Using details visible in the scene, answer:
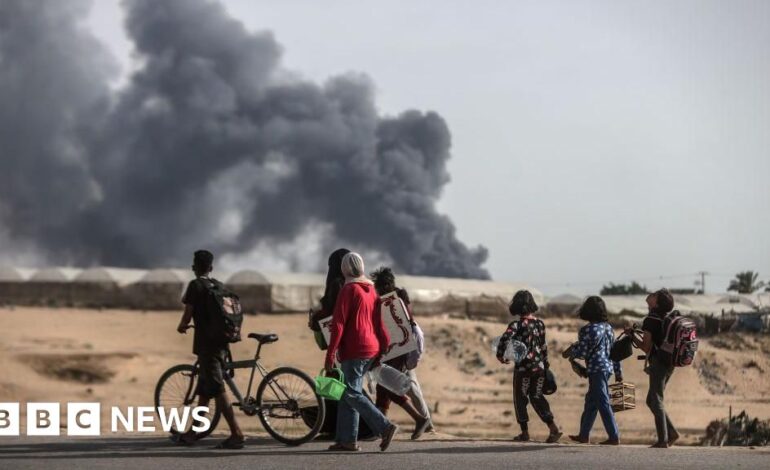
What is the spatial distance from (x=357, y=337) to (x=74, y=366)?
19278 mm

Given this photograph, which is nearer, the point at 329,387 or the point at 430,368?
the point at 329,387

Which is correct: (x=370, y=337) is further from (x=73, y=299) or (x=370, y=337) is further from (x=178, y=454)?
(x=73, y=299)

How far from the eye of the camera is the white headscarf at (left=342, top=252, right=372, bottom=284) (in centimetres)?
978

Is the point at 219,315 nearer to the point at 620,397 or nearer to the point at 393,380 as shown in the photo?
the point at 393,380

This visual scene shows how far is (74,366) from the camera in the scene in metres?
27.5

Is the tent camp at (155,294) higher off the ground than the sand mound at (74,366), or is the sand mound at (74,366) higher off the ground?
the tent camp at (155,294)

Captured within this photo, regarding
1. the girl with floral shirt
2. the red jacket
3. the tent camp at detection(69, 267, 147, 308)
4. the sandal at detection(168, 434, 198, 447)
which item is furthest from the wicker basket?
the tent camp at detection(69, 267, 147, 308)

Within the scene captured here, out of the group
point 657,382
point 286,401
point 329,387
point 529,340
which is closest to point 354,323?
point 329,387

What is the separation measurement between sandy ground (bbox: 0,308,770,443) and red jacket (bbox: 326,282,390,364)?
6925 mm

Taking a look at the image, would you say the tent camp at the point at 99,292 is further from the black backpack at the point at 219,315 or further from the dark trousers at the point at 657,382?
the dark trousers at the point at 657,382

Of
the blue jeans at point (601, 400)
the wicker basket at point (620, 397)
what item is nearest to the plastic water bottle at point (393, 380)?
the blue jeans at point (601, 400)

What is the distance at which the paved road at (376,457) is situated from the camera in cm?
914

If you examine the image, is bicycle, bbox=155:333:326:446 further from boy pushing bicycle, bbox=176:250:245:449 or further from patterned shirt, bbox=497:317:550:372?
patterned shirt, bbox=497:317:550:372

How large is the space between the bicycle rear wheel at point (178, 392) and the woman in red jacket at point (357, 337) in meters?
1.64
